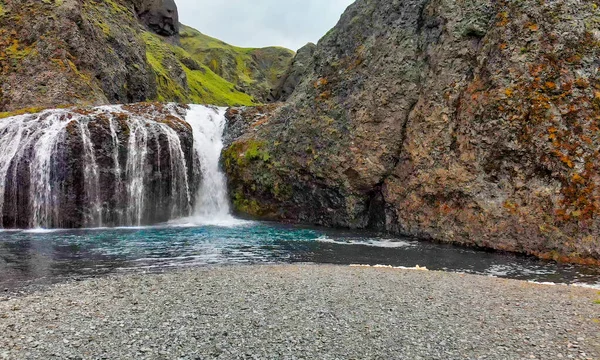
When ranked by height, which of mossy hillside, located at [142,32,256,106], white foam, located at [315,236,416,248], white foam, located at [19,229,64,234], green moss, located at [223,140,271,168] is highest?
mossy hillside, located at [142,32,256,106]

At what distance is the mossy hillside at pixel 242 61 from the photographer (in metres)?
134

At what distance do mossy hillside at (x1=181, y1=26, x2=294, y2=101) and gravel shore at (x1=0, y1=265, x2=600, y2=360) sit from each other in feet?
376

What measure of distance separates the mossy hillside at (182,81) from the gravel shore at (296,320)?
57.9m

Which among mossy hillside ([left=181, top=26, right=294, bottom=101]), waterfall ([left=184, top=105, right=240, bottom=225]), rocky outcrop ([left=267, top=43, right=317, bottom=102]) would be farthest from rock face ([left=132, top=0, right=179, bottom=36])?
waterfall ([left=184, top=105, right=240, bottom=225])

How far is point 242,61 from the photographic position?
156 metres

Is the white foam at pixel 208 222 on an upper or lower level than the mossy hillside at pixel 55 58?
lower

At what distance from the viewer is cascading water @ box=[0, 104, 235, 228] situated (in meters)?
26.2

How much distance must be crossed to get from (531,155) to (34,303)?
20.4m

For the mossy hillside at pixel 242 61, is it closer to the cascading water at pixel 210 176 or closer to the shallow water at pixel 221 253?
the cascading water at pixel 210 176

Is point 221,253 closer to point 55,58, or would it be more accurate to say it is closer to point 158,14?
point 55,58

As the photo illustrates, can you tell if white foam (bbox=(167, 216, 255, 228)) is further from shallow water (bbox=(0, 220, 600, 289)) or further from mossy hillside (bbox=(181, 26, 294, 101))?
mossy hillside (bbox=(181, 26, 294, 101))

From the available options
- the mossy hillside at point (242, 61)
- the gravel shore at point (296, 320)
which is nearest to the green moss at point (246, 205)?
the gravel shore at point (296, 320)

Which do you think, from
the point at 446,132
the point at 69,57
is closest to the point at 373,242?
the point at 446,132

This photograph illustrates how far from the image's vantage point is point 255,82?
5527 inches
